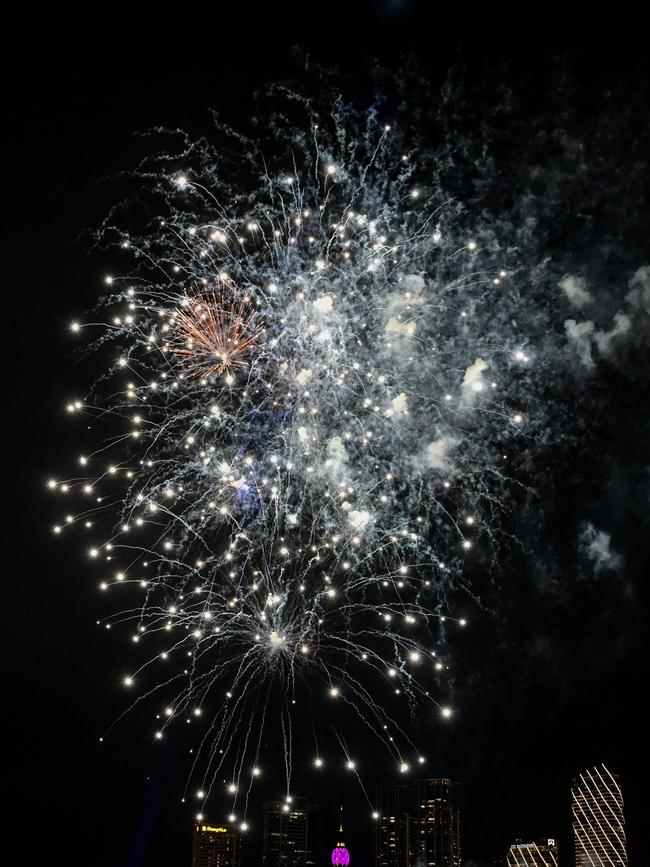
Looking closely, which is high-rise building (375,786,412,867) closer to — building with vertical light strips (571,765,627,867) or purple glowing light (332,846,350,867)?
purple glowing light (332,846,350,867)

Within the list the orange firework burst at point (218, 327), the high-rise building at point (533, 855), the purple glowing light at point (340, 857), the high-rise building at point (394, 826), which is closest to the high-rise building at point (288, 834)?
the high-rise building at point (394, 826)

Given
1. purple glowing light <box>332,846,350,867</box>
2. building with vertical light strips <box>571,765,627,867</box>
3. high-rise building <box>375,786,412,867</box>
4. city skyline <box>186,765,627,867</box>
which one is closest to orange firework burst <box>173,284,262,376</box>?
building with vertical light strips <box>571,765,627,867</box>

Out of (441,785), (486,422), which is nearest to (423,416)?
(486,422)

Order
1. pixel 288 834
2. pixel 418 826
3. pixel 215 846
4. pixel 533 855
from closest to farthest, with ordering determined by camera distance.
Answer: pixel 533 855 < pixel 418 826 < pixel 288 834 < pixel 215 846

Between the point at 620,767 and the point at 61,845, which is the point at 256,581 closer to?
the point at 620,767

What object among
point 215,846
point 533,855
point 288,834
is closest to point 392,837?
point 288,834

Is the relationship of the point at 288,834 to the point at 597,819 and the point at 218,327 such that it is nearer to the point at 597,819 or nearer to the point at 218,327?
the point at 597,819

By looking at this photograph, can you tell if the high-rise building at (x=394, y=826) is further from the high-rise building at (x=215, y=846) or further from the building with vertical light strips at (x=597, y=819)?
the building with vertical light strips at (x=597, y=819)
